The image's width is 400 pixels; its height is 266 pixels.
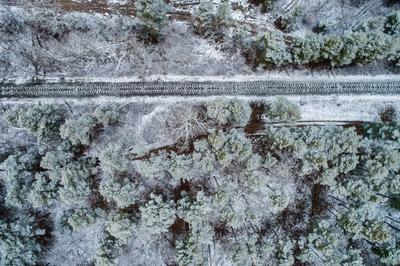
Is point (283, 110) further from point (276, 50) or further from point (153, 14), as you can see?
point (153, 14)

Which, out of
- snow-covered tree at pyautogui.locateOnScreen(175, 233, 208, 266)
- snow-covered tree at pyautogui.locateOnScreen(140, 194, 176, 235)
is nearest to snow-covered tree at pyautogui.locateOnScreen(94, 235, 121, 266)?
snow-covered tree at pyautogui.locateOnScreen(140, 194, 176, 235)

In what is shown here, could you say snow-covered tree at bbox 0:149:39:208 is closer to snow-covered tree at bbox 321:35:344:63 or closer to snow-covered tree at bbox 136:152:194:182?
snow-covered tree at bbox 136:152:194:182

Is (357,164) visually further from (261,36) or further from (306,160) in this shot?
(261,36)

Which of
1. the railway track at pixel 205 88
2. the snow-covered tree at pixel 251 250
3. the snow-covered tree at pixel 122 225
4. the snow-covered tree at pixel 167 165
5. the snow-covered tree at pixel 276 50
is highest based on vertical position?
the snow-covered tree at pixel 276 50

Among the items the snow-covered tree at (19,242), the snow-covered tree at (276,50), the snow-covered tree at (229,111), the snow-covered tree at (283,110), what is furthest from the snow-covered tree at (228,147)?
the snow-covered tree at (19,242)

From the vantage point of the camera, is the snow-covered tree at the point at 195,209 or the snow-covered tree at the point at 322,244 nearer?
the snow-covered tree at the point at 322,244

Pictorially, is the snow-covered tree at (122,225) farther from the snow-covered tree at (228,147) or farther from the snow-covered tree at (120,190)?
the snow-covered tree at (228,147)
